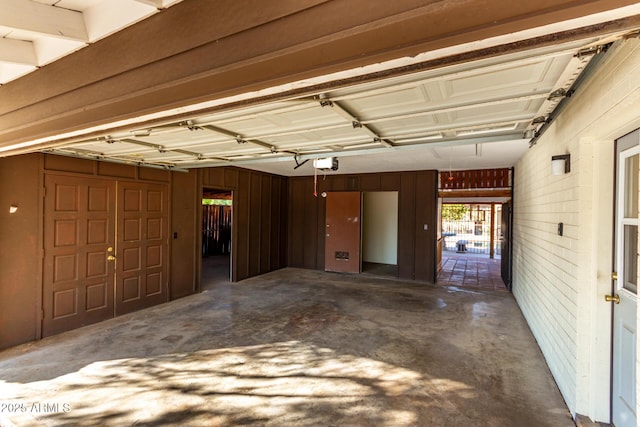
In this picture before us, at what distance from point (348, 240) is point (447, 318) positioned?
3.57 metres

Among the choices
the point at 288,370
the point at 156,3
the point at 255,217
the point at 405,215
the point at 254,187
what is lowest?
the point at 288,370

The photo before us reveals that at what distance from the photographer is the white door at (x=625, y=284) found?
1.85 metres

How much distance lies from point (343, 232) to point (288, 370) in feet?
16.4

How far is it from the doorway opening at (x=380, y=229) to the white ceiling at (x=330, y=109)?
469cm

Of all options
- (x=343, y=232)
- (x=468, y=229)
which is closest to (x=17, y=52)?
(x=343, y=232)

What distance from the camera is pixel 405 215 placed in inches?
279

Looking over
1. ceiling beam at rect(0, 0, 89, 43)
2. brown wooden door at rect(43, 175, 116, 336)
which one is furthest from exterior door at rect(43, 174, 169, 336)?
ceiling beam at rect(0, 0, 89, 43)

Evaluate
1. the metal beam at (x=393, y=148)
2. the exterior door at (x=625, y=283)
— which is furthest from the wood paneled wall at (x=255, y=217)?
the exterior door at (x=625, y=283)

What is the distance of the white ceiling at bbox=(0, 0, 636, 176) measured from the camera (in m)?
1.20

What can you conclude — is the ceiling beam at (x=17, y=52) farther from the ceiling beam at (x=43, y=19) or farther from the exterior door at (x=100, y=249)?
the exterior door at (x=100, y=249)

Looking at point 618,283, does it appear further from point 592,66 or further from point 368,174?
point 368,174

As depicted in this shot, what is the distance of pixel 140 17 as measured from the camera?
1123mm

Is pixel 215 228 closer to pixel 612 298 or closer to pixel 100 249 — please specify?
pixel 100 249

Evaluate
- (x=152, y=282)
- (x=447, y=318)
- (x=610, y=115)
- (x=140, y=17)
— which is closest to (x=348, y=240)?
(x=447, y=318)
